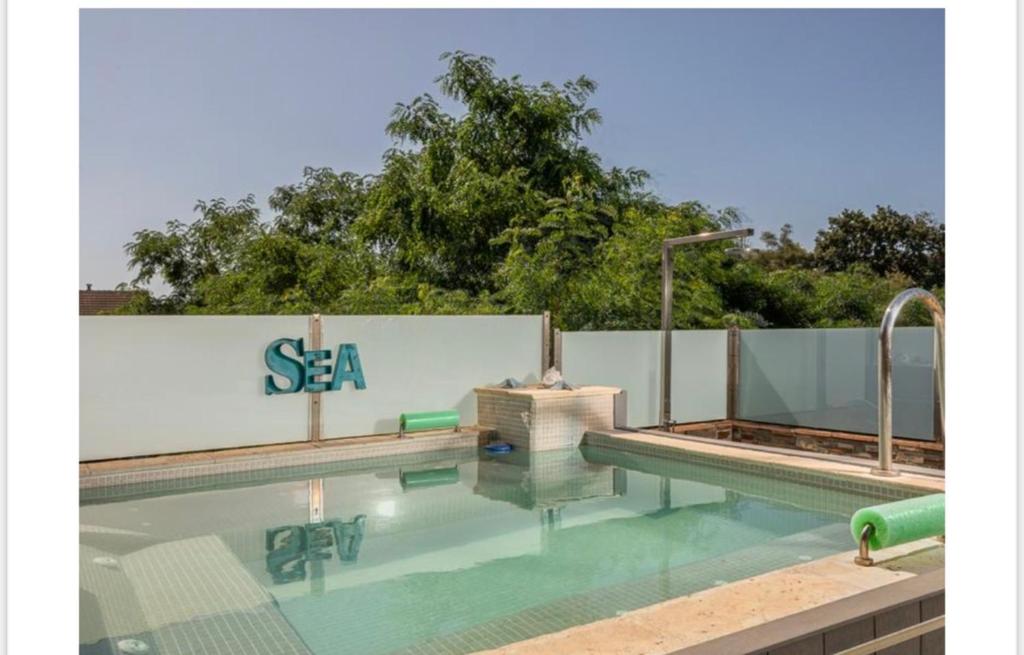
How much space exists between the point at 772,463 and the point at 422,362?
3333mm

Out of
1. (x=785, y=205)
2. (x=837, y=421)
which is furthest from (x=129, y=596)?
(x=785, y=205)

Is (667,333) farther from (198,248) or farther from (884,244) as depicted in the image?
(884,244)

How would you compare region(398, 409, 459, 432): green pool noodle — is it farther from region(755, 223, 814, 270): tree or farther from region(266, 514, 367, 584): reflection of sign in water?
region(755, 223, 814, 270): tree

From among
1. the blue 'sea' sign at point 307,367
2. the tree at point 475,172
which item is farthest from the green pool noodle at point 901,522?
the tree at point 475,172

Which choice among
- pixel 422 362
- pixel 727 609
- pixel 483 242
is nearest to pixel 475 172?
pixel 483 242

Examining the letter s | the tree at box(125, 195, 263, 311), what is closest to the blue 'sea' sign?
Answer: the letter s

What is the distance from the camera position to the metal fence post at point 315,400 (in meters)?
6.97

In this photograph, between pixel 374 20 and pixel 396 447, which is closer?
pixel 396 447

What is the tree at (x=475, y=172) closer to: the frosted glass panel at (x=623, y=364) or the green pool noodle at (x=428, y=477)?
the frosted glass panel at (x=623, y=364)

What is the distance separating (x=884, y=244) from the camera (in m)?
16.7

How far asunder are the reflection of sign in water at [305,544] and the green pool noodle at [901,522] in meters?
2.43
